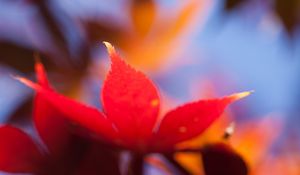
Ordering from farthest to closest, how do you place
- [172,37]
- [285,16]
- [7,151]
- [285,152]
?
[172,37] → [285,152] → [285,16] → [7,151]

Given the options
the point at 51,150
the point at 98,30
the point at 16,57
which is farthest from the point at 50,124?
the point at 98,30

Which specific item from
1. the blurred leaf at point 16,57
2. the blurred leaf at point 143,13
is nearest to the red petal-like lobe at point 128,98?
the blurred leaf at point 16,57

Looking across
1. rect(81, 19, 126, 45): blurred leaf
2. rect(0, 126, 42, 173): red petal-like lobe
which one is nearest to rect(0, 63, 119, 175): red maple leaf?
rect(0, 126, 42, 173): red petal-like lobe

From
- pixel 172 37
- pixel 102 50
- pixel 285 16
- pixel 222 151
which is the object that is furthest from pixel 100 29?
pixel 222 151

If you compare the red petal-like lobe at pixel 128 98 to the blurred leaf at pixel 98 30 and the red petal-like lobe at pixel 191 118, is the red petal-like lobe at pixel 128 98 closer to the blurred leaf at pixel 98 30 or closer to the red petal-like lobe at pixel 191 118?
the red petal-like lobe at pixel 191 118

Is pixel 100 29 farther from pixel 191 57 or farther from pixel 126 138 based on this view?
pixel 126 138

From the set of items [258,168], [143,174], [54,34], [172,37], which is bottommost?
[143,174]
